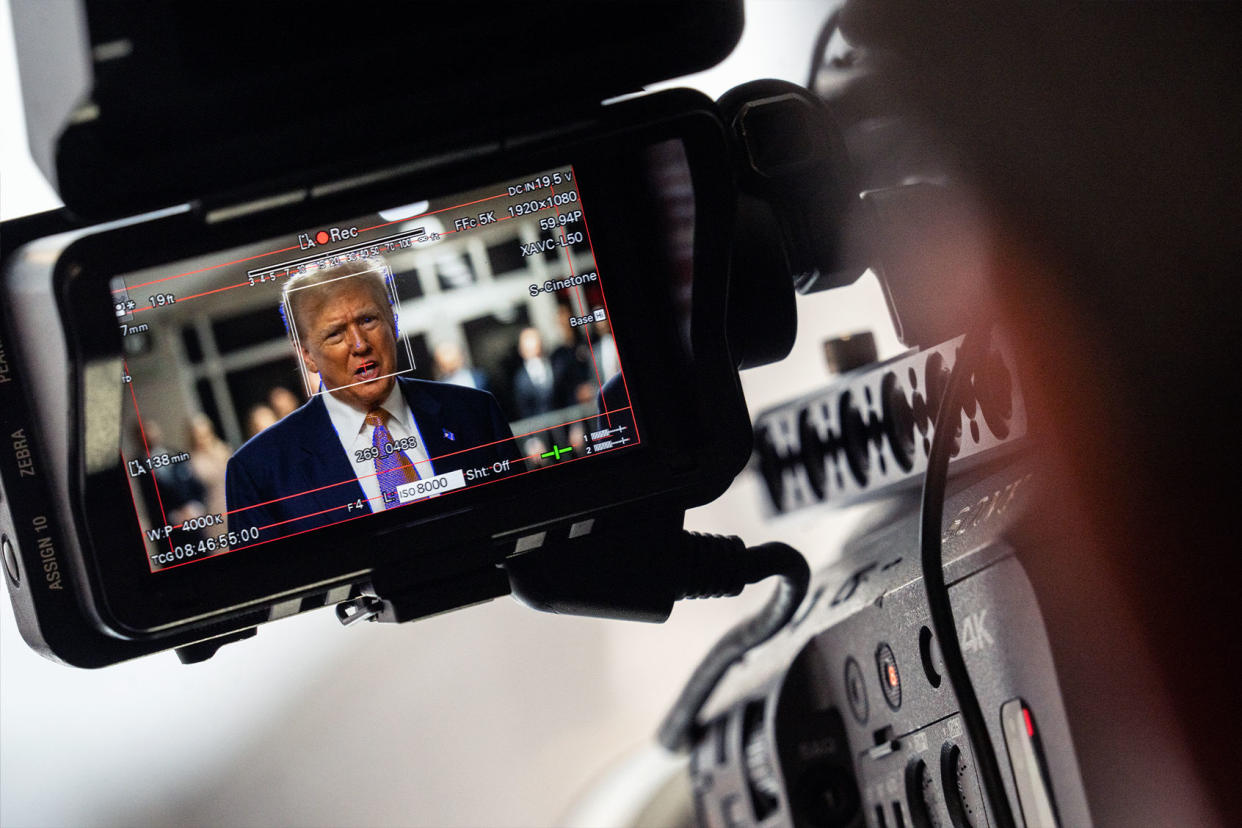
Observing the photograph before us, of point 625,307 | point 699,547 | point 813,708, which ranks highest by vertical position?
point 625,307

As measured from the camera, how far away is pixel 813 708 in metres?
0.60

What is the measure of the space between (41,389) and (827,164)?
14.4 inches

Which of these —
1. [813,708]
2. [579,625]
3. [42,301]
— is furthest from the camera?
[579,625]

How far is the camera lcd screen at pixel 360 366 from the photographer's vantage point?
45cm

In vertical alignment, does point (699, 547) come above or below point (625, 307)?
below

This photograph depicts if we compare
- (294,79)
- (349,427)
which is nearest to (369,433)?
(349,427)

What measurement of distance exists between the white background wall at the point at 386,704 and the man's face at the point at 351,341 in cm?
26

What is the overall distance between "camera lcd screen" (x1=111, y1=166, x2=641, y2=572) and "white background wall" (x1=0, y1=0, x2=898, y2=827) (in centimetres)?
22

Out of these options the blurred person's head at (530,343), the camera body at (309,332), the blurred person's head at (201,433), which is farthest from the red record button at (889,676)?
the blurred person's head at (201,433)

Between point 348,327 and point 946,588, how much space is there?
298 millimetres

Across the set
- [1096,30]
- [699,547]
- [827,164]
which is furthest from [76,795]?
[1096,30]

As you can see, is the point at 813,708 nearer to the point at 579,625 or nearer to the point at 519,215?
the point at 579,625

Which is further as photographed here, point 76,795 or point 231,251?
point 76,795

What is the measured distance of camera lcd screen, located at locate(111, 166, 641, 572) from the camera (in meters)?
0.45
